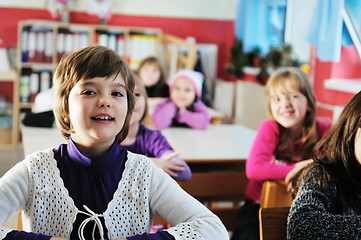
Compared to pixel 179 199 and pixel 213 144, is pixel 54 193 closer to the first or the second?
pixel 179 199

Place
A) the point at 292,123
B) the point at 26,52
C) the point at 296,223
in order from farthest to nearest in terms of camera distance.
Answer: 1. the point at 26,52
2. the point at 292,123
3. the point at 296,223

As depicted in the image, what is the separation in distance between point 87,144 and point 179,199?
250 mm

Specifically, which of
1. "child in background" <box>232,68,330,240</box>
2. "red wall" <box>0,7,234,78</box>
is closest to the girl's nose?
"child in background" <box>232,68,330,240</box>

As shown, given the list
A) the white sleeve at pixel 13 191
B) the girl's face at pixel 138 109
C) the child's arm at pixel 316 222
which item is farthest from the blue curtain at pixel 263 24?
the white sleeve at pixel 13 191

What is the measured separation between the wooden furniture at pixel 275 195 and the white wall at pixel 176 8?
14.4 feet

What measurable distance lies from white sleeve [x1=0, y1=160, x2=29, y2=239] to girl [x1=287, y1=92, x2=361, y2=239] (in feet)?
2.28

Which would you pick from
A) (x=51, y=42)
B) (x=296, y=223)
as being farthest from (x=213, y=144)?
(x=51, y=42)

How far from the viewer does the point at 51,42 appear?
5543 mm

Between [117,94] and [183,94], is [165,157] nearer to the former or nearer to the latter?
[117,94]

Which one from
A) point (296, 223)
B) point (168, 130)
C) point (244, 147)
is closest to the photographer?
point (296, 223)

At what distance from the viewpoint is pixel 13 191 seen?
3.52 ft

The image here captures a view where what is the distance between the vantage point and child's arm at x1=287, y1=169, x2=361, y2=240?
1.29 metres

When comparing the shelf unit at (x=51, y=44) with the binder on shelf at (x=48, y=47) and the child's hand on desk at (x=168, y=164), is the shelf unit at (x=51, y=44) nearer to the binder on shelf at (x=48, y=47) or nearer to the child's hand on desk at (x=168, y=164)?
the binder on shelf at (x=48, y=47)

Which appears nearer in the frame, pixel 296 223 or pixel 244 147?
pixel 296 223
